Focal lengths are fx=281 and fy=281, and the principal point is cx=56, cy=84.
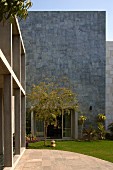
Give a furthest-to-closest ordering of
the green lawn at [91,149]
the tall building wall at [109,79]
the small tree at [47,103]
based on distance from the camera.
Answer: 1. the tall building wall at [109,79]
2. the small tree at [47,103]
3. the green lawn at [91,149]

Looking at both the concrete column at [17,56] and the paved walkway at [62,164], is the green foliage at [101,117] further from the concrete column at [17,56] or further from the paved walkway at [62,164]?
the concrete column at [17,56]

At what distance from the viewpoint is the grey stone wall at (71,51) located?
1014 inches

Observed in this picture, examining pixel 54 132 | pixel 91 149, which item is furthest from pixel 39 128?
pixel 91 149

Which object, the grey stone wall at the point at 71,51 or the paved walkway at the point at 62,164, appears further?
the grey stone wall at the point at 71,51

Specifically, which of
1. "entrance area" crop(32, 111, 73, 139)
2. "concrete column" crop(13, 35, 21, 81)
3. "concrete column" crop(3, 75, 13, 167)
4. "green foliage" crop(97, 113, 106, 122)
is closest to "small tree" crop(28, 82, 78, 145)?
"entrance area" crop(32, 111, 73, 139)

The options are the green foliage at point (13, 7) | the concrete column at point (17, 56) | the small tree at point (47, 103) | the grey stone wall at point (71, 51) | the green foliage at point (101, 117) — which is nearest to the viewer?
the green foliage at point (13, 7)

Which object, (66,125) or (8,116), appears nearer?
(8,116)

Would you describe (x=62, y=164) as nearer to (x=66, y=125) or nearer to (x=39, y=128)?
(x=39, y=128)

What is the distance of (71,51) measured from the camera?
25953 millimetres

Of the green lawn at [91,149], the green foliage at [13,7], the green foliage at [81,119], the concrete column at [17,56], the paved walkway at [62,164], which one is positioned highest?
the concrete column at [17,56]

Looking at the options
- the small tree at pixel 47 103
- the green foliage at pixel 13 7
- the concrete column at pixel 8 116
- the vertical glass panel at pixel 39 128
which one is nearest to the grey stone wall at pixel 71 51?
the vertical glass panel at pixel 39 128

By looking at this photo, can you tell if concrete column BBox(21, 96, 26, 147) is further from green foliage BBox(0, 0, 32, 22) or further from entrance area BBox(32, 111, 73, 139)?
green foliage BBox(0, 0, 32, 22)

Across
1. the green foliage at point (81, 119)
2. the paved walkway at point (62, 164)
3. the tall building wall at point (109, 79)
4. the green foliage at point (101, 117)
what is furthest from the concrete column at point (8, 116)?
the tall building wall at point (109, 79)

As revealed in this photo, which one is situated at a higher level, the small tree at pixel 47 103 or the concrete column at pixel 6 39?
the concrete column at pixel 6 39
